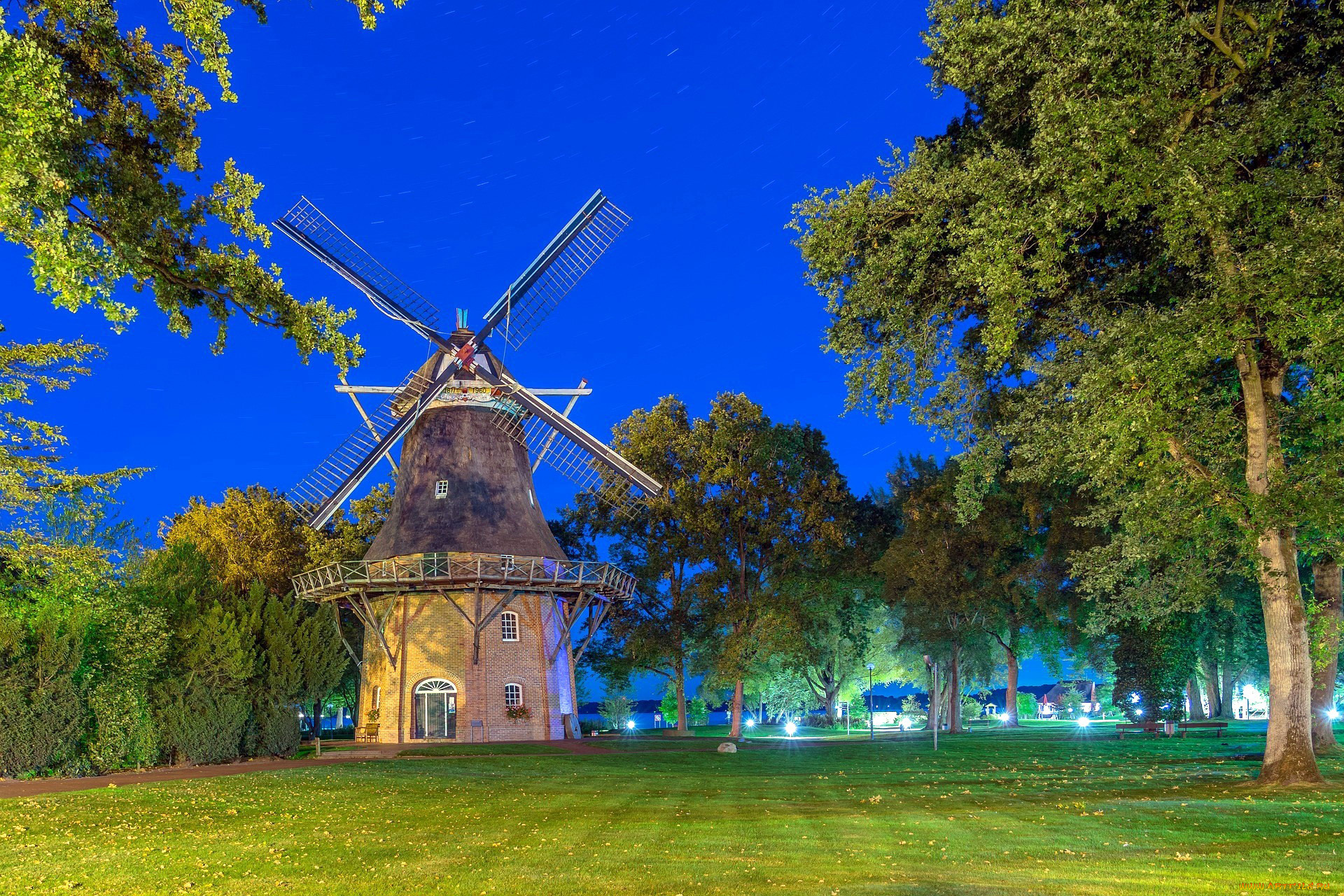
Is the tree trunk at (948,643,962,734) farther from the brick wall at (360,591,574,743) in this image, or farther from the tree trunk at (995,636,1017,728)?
the brick wall at (360,591,574,743)

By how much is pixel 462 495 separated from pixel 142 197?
1132 inches

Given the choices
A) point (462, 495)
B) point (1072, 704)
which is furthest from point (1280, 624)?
point (1072, 704)

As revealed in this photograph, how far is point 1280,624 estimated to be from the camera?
1772 centimetres

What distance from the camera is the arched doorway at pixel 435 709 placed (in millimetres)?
37438

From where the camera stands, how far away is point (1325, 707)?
1046 inches

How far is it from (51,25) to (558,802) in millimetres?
13706

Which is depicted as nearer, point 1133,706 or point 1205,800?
point 1205,800

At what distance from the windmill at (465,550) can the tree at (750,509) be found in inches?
160

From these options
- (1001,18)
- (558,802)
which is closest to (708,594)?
(558,802)

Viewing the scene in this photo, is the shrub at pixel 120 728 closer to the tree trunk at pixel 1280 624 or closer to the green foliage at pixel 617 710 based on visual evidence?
the tree trunk at pixel 1280 624

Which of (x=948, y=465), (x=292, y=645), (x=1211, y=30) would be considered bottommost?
(x=292, y=645)

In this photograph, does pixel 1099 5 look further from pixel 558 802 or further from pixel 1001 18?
pixel 558 802

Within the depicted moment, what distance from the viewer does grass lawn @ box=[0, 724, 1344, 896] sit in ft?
32.9

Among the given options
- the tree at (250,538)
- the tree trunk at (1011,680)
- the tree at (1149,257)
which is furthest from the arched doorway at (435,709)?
the tree trunk at (1011,680)
